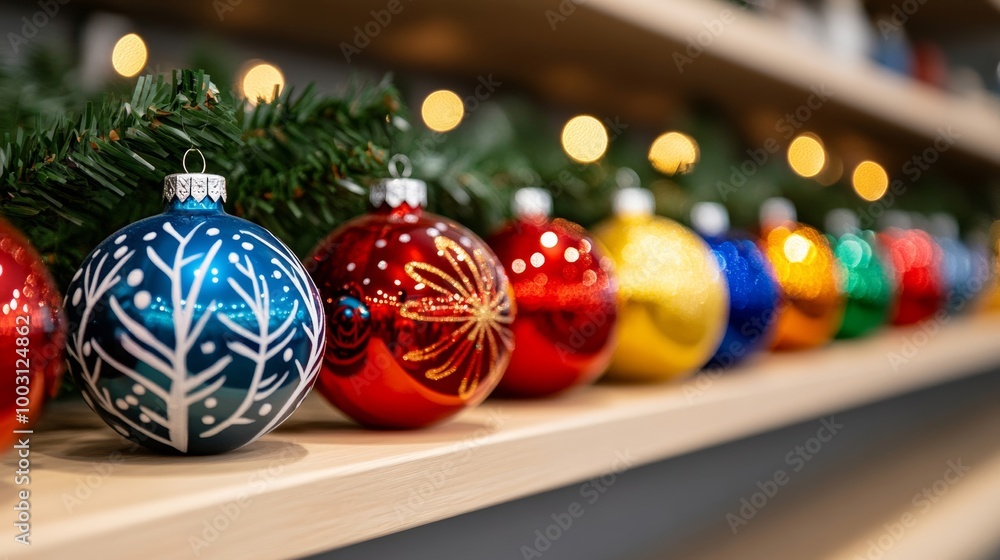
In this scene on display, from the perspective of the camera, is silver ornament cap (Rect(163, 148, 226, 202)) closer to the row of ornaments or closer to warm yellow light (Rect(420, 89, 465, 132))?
the row of ornaments

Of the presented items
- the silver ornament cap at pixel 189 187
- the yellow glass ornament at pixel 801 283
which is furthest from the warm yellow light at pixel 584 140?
the silver ornament cap at pixel 189 187

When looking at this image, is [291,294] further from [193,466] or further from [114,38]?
[114,38]

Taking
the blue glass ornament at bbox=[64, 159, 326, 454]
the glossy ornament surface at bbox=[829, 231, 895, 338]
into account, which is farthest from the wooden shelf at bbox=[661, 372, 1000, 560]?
the blue glass ornament at bbox=[64, 159, 326, 454]

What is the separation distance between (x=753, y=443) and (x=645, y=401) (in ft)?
2.66

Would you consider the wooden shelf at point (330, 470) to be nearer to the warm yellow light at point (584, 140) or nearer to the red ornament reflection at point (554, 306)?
the red ornament reflection at point (554, 306)

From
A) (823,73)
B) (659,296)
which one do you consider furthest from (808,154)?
(659,296)

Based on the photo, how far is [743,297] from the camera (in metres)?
0.77

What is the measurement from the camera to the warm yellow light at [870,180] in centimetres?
185

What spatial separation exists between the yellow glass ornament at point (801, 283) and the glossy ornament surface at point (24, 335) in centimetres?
69

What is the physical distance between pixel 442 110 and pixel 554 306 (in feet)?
2.10

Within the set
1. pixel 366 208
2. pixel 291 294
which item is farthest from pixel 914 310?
pixel 291 294

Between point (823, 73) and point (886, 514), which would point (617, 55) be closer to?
point (823, 73)

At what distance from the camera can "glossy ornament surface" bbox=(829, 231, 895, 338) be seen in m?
1.02

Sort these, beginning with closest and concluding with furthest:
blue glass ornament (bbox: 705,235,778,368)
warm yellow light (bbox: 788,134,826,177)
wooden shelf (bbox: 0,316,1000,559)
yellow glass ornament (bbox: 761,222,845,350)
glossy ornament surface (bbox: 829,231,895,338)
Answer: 1. wooden shelf (bbox: 0,316,1000,559)
2. blue glass ornament (bbox: 705,235,778,368)
3. yellow glass ornament (bbox: 761,222,845,350)
4. glossy ornament surface (bbox: 829,231,895,338)
5. warm yellow light (bbox: 788,134,826,177)
